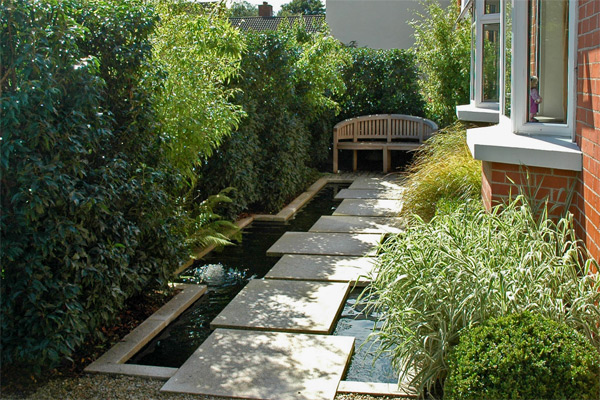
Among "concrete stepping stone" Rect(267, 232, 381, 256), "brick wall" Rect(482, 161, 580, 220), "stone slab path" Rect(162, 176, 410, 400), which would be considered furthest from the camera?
"concrete stepping stone" Rect(267, 232, 381, 256)

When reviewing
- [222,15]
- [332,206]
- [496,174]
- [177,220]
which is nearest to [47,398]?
[177,220]

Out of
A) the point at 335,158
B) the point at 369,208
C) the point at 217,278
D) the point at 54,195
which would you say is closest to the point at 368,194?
the point at 369,208

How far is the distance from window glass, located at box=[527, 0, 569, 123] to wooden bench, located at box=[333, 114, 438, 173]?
8.39 metres

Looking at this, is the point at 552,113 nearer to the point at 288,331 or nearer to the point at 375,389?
the point at 375,389

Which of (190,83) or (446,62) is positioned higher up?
(446,62)

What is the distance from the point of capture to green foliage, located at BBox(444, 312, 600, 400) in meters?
3.11

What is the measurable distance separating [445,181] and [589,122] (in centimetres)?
369

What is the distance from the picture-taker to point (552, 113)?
5105 millimetres

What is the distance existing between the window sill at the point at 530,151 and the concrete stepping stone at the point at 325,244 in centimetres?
242

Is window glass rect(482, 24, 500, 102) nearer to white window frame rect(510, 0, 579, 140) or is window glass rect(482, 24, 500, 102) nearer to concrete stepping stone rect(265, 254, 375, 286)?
white window frame rect(510, 0, 579, 140)

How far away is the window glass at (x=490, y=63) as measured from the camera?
836cm

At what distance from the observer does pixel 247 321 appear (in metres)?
5.43

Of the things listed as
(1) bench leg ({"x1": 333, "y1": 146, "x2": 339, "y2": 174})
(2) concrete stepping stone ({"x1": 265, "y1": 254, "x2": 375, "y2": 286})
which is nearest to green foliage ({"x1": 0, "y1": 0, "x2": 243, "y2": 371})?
(2) concrete stepping stone ({"x1": 265, "y1": 254, "x2": 375, "y2": 286})

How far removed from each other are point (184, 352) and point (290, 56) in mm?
6390
